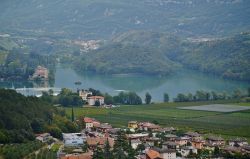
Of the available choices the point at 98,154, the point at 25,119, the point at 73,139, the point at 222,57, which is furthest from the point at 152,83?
the point at 98,154

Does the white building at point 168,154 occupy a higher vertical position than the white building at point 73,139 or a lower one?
lower

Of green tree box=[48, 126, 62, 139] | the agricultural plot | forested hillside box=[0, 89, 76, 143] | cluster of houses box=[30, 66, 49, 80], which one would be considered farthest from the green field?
cluster of houses box=[30, 66, 49, 80]

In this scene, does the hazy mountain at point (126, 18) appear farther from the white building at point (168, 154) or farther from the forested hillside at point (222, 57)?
the white building at point (168, 154)

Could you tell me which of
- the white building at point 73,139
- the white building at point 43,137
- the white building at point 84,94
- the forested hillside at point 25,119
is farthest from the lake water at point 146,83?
the white building at point 43,137

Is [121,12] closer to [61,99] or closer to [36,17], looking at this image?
[36,17]

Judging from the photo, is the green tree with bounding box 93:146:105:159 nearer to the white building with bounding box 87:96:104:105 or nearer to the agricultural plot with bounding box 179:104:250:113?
the agricultural plot with bounding box 179:104:250:113

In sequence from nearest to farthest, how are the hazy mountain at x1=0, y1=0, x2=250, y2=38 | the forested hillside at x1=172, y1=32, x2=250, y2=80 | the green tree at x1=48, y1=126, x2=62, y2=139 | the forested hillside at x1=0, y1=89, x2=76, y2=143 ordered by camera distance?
the forested hillside at x1=0, y1=89, x2=76, y2=143 → the green tree at x1=48, y1=126, x2=62, y2=139 → the forested hillside at x1=172, y1=32, x2=250, y2=80 → the hazy mountain at x1=0, y1=0, x2=250, y2=38

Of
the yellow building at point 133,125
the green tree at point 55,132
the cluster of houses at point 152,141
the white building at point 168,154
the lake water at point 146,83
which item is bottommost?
the white building at point 168,154
